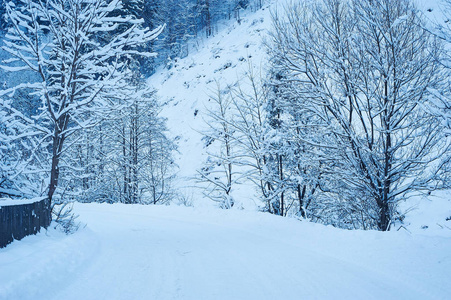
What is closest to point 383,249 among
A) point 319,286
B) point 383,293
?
point 383,293

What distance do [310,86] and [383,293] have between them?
22.1 ft

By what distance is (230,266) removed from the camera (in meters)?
4.88

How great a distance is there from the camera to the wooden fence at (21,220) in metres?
4.46

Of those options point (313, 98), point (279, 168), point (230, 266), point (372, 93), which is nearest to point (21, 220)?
point (230, 266)

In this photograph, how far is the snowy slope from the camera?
30062mm

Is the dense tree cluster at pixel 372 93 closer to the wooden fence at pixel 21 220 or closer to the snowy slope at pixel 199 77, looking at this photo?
the wooden fence at pixel 21 220

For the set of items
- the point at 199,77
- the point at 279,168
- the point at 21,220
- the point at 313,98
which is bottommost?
the point at 21,220

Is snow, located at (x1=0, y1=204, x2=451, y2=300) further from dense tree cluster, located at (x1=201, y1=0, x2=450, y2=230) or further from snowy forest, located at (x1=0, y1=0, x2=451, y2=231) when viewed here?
dense tree cluster, located at (x1=201, y1=0, x2=450, y2=230)

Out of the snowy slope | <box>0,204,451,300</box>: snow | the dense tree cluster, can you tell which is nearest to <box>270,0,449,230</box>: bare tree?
the dense tree cluster

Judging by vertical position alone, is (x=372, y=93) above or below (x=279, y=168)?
above

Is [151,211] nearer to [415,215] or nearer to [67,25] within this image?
[67,25]

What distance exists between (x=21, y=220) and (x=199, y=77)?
117 ft

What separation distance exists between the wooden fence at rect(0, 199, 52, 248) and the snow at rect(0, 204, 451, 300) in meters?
0.18

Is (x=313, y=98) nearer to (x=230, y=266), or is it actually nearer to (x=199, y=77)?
(x=230, y=266)
